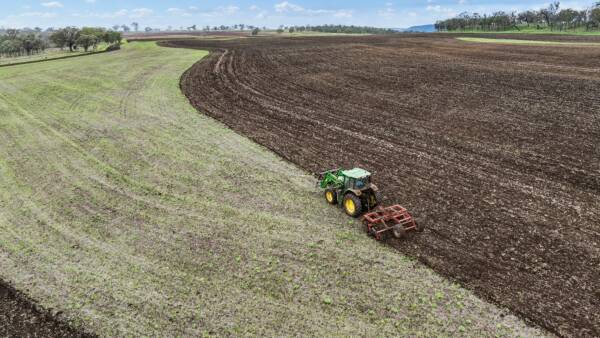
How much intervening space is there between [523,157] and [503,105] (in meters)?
9.98

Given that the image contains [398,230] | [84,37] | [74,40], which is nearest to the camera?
[398,230]

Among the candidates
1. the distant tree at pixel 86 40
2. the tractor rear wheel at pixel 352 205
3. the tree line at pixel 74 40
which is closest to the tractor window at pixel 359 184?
the tractor rear wheel at pixel 352 205

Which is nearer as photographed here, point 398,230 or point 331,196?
point 398,230

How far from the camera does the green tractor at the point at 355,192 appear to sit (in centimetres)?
1332

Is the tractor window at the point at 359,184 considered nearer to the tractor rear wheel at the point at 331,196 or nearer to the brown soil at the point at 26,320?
the tractor rear wheel at the point at 331,196

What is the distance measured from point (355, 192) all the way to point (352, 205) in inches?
19.1

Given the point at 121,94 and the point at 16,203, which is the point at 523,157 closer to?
the point at 16,203

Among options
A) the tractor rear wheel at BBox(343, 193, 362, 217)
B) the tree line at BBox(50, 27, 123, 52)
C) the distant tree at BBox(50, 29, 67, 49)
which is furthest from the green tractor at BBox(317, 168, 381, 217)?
the distant tree at BBox(50, 29, 67, 49)

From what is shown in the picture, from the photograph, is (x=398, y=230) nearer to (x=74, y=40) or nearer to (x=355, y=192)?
(x=355, y=192)

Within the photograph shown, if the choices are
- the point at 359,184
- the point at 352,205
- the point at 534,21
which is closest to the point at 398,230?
the point at 352,205

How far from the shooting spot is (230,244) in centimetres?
1212

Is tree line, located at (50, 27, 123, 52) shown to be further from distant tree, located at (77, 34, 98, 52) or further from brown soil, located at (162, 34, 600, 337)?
brown soil, located at (162, 34, 600, 337)

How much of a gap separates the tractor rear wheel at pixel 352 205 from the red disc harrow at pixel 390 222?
1.22ft

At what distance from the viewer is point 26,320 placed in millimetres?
9383
